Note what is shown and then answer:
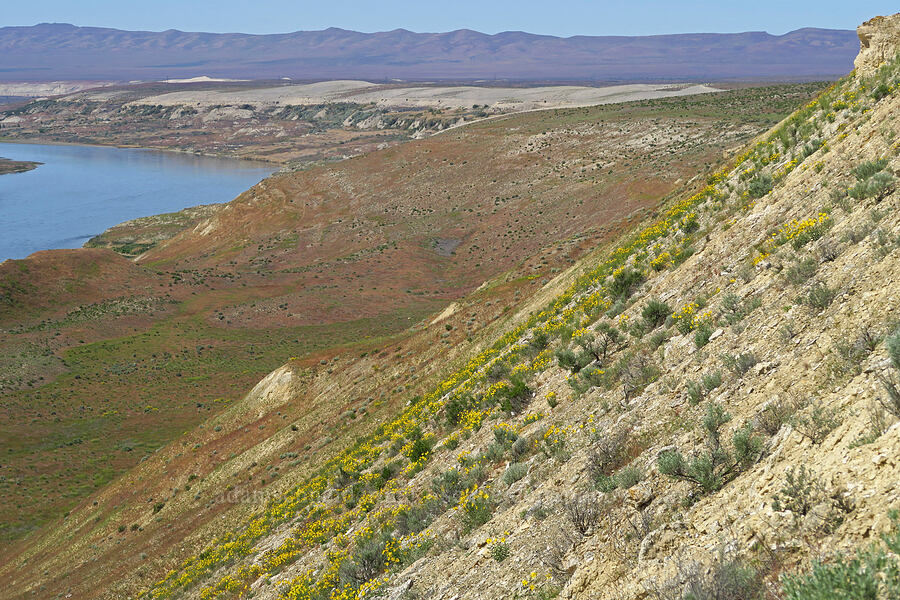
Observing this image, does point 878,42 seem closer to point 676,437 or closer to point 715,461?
point 676,437

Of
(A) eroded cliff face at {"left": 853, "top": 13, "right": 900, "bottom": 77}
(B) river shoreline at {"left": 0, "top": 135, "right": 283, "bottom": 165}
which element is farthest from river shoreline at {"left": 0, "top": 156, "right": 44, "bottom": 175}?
(A) eroded cliff face at {"left": 853, "top": 13, "right": 900, "bottom": 77}

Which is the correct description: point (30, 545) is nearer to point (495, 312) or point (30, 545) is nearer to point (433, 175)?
point (495, 312)

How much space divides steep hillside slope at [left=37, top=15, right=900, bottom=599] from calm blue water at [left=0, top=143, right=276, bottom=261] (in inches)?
3537

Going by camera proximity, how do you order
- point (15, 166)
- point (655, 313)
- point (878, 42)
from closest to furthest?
point (655, 313)
point (878, 42)
point (15, 166)

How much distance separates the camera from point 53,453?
3309 centimetres

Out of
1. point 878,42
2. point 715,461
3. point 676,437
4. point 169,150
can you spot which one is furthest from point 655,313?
point 169,150

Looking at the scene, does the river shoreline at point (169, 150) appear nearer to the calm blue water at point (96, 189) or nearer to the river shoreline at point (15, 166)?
the calm blue water at point (96, 189)

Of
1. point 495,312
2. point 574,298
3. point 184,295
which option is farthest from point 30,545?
point 184,295

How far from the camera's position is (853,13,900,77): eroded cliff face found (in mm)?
15789

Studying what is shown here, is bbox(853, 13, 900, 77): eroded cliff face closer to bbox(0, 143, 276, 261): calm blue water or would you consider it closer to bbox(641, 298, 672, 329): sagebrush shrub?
bbox(641, 298, 672, 329): sagebrush shrub

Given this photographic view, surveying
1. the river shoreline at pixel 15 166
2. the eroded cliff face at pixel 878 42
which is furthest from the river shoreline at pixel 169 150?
the eroded cliff face at pixel 878 42

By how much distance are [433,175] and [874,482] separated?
3127 inches

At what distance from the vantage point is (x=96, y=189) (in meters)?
128

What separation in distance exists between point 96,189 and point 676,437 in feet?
474
